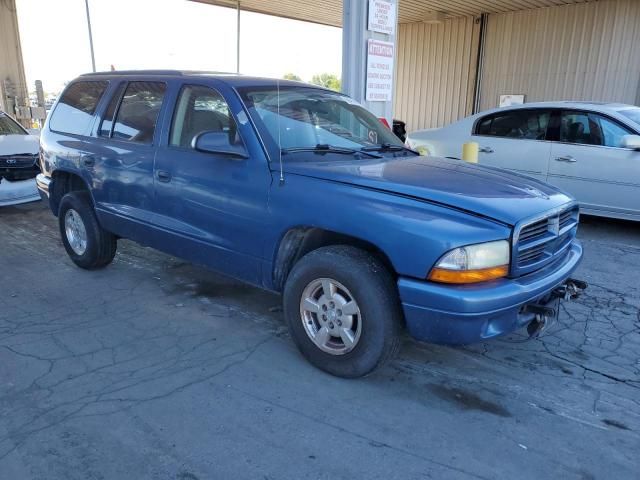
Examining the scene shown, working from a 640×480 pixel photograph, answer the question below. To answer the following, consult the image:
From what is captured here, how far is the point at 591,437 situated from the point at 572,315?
1754 mm

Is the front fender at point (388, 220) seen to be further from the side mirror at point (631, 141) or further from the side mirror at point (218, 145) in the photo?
the side mirror at point (631, 141)

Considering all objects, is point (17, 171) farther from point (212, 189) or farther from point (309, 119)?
point (309, 119)

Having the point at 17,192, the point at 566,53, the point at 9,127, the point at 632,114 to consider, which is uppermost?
the point at 566,53

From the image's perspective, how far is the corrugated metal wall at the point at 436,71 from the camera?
15.4m

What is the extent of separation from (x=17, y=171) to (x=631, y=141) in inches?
320

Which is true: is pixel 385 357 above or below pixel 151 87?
below

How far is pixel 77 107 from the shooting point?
5.20m

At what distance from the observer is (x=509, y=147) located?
293 inches

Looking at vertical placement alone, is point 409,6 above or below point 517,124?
above

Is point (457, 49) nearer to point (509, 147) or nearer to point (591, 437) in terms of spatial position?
point (509, 147)

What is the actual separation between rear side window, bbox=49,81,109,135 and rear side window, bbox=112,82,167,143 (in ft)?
1.46

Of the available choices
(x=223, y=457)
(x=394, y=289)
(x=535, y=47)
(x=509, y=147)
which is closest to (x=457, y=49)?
(x=535, y=47)

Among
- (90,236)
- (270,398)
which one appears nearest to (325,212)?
(270,398)

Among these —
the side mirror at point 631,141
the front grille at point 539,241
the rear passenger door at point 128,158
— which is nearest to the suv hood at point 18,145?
the rear passenger door at point 128,158
